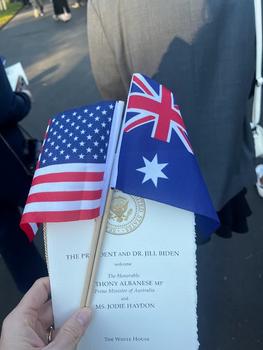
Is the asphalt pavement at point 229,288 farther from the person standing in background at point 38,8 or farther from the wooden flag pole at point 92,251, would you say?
the person standing in background at point 38,8

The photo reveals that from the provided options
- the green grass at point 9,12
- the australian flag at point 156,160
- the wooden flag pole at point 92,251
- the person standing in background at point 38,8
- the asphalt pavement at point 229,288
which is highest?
the australian flag at point 156,160

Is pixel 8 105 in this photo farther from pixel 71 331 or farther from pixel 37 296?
pixel 71 331

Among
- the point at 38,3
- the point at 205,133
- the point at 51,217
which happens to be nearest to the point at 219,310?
the point at 205,133

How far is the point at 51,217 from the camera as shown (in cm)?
99

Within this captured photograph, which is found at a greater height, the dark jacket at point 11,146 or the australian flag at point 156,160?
the australian flag at point 156,160

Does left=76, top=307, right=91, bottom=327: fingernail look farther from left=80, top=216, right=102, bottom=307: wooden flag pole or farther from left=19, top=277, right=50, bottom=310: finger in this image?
left=19, top=277, right=50, bottom=310: finger

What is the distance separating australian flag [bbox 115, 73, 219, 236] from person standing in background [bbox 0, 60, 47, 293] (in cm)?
109

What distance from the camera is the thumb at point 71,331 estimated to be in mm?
1005

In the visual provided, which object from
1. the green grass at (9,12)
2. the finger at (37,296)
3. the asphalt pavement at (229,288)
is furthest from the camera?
the green grass at (9,12)

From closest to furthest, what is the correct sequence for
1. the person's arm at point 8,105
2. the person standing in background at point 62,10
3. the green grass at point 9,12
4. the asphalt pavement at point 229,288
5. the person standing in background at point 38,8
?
the person's arm at point 8,105
the asphalt pavement at point 229,288
the person standing in background at point 62,10
the person standing in background at point 38,8
the green grass at point 9,12

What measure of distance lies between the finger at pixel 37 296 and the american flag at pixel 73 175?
215 millimetres

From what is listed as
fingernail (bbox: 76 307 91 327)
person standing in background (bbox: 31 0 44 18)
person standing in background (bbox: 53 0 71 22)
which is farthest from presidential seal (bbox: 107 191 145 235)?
person standing in background (bbox: 31 0 44 18)

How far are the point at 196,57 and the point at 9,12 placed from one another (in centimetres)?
927

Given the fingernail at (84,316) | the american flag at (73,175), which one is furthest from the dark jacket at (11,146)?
the fingernail at (84,316)
